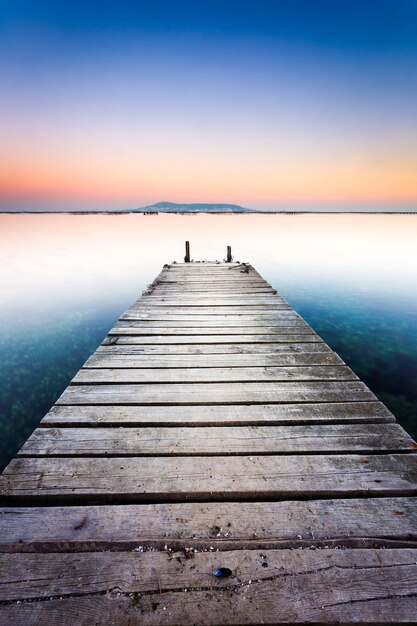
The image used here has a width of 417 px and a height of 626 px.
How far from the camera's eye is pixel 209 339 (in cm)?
507

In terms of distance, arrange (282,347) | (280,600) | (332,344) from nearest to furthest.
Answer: (280,600)
(282,347)
(332,344)

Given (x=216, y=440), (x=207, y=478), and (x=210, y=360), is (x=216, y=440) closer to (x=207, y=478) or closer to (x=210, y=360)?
(x=207, y=478)

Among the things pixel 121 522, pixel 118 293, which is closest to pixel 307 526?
pixel 121 522

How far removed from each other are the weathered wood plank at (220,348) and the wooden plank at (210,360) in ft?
0.34

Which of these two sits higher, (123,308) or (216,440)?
(216,440)

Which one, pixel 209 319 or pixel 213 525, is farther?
pixel 209 319

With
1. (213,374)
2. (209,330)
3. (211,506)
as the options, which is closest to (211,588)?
(211,506)

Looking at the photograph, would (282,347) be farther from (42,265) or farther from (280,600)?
(42,265)

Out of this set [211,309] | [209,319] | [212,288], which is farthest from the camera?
[212,288]

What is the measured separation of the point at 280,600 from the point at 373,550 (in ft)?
1.91

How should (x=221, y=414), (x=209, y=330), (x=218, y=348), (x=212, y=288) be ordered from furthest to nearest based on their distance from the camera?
(x=212, y=288), (x=209, y=330), (x=218, y=348), (x=221, y=414)

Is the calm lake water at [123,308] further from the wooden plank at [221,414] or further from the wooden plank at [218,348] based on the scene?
the wooden plank at [221,414]

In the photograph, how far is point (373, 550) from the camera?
1781 mm

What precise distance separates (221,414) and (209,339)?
2097 millimetres
